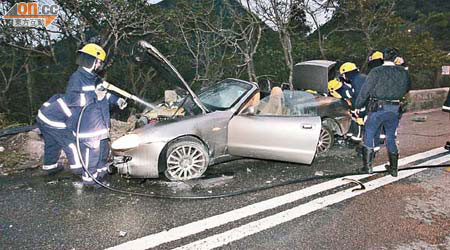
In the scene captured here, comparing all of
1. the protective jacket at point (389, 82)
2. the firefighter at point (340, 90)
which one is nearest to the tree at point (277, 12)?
the firefighter at point (340, 90)

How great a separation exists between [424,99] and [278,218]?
9764 mm

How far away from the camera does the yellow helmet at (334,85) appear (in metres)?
6.08

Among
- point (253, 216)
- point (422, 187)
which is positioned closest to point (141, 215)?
point (253, 216)

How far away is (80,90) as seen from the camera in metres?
4.21

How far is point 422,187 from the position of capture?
417 centimetres

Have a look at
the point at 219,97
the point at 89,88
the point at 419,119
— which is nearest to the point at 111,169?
the point at 89,88

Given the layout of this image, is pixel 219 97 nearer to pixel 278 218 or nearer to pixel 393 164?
pixel 278 218

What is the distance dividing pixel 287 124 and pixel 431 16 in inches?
544

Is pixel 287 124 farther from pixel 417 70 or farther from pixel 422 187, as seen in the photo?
pixel 417 70

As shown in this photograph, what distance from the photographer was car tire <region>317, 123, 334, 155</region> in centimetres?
571

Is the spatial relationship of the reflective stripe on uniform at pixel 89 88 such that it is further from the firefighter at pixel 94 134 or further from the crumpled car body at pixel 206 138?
the crumpled car body at pixel 206 138

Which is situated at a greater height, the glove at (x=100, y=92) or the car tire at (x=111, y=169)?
the glove at (x=100, y=92)

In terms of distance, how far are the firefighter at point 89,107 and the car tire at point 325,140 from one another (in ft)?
11.3

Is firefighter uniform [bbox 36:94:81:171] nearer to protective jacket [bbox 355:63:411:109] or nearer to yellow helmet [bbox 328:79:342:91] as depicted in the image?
protective jacket [bbox 355:63:411:109]
